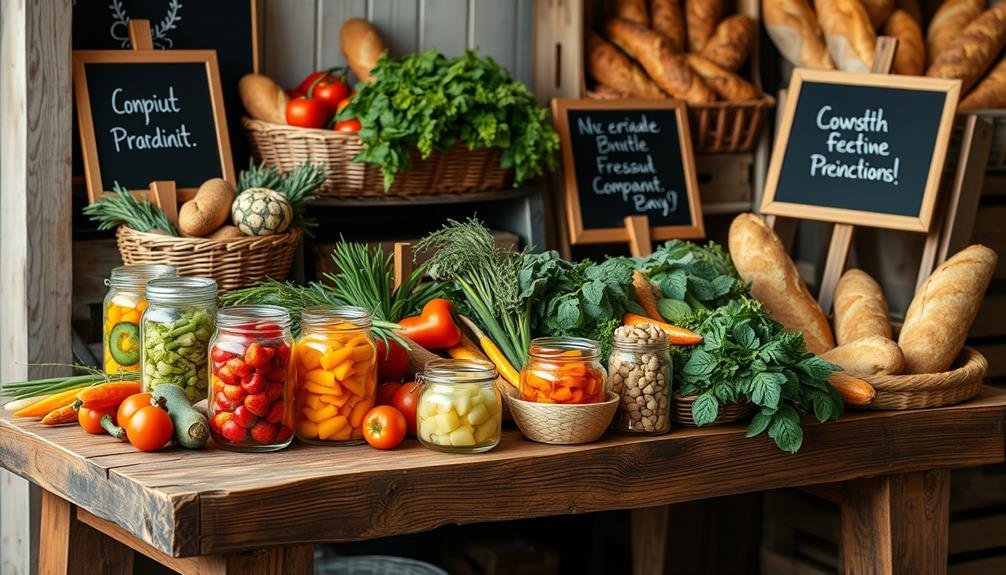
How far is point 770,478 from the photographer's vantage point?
2.28 meters

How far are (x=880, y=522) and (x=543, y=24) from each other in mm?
1683

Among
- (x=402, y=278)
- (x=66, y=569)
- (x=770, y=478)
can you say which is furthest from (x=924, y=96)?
(x=66, y=569)

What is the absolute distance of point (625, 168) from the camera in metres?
3.44

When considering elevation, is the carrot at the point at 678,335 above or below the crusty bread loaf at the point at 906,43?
below

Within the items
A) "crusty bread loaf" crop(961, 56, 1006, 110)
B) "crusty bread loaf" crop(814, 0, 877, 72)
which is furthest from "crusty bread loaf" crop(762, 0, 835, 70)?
"crusty bread loaf" crop(961, 56, 1006, 110)

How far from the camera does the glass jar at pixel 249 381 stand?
193 centimetres

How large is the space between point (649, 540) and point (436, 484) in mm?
1664

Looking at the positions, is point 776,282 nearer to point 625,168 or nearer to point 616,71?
point 625,168

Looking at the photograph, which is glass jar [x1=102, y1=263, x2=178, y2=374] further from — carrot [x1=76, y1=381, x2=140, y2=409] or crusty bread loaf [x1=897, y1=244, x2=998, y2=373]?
crusty bread loaf [x1=897, y1=244, x2=998, y2=373]

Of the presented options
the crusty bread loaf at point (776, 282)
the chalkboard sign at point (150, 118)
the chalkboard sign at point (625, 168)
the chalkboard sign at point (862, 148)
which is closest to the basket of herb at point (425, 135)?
the chalkboard sign at point (150, 118)

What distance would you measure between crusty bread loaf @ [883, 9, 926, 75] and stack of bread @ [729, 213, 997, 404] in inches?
30.4

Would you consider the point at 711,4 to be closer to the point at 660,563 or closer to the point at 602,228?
the point at 602,228

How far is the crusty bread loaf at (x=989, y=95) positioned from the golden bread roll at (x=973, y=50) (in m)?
0.03

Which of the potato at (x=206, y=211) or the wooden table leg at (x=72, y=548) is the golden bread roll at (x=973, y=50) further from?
the wooden table leg at (x=72, y=548)
